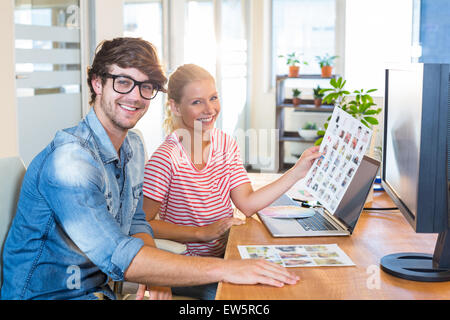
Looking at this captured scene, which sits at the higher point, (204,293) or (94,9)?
(94,9)

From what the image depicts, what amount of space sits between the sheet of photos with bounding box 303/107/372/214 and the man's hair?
51 cm

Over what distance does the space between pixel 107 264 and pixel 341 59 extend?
541 cm

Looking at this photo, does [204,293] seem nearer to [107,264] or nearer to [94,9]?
[107,264]

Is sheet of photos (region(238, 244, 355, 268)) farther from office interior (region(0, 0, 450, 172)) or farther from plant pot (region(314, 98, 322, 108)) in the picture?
plant pot (region(314, 98, 322, 108))

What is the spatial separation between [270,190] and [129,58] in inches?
27.6

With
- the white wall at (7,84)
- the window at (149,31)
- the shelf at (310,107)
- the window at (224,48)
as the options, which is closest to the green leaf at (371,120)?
the white wall at (7,84)

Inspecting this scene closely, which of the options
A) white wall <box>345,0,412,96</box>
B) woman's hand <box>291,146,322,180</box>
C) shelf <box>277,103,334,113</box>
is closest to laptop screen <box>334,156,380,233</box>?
woman's hand <box>291,146,322,180</box>

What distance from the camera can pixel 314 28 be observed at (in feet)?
21.1

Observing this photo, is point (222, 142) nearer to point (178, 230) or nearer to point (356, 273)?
point (178, 230)

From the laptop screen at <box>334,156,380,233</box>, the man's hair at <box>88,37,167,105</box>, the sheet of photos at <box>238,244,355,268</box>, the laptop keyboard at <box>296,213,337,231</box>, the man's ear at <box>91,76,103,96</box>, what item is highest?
the man's hair at <box>88,37,167,105</box>

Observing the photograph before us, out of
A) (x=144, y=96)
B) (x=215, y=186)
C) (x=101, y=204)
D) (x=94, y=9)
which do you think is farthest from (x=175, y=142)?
(x=94, y=9)

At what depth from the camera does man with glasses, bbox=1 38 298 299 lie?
1.18 m

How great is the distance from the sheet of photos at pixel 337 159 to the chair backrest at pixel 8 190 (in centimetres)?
82

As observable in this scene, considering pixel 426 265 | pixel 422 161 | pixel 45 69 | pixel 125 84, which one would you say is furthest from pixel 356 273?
pixel 45 69
